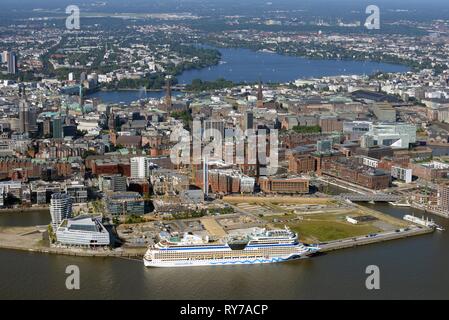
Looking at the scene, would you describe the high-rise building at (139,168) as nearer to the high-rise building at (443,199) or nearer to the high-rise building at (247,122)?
the high-rise building at (247,122)

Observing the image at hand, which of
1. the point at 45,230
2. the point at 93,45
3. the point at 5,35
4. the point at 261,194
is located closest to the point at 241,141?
the point at 261,194

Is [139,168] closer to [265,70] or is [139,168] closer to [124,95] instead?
[124,95]

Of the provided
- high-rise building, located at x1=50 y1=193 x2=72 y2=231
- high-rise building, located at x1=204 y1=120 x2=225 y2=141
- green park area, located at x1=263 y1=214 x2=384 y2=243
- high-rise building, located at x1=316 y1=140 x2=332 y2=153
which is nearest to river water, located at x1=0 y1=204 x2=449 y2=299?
green park area, located at x1=263 y1=214 x2=384 y2=243

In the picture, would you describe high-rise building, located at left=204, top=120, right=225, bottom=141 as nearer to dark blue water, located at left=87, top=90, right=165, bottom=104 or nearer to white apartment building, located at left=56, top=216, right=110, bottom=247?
dark blue water, located at left=87, top=90, right=165, bottom=104

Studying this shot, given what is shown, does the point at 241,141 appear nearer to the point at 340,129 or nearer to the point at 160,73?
the point at 340,129

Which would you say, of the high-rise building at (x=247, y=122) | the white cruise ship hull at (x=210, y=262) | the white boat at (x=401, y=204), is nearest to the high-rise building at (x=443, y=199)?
the white boat at (x=401, y=204)

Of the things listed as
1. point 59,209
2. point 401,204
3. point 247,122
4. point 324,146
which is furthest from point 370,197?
point 247,122
